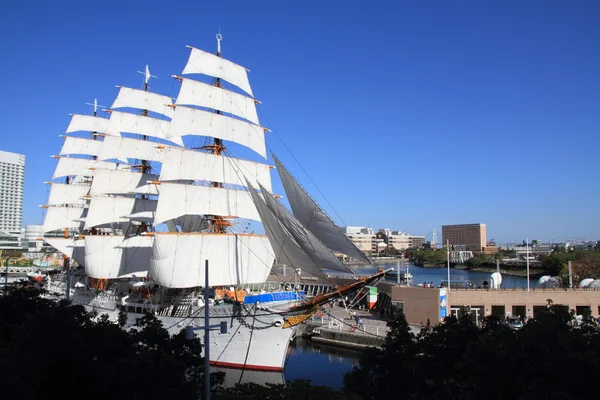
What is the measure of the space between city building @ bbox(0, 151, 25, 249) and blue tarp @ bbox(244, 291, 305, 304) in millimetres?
148024

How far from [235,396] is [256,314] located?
55.0ft

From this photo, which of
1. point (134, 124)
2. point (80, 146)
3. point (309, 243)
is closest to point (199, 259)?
point (309, 243)

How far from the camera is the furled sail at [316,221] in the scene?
82.2 ft

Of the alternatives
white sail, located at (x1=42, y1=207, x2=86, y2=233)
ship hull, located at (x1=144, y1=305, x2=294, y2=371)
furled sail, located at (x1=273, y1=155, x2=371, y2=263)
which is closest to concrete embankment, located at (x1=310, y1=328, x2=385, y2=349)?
ship hull, located at (x1=144, y1=305, x2=294, y2=371)

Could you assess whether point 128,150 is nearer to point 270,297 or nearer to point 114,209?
point 114,209

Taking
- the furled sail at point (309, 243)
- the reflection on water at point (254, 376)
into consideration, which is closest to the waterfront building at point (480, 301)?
the reflection on water at point (254, 376)

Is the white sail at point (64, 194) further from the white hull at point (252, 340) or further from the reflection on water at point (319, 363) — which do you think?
the white hull at point (252, 340)

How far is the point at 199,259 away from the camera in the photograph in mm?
34844

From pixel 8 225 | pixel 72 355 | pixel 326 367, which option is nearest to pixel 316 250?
pixel 326 367

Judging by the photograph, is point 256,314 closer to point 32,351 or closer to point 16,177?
point 32,351

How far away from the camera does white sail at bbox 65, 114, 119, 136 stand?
58094 millimetres

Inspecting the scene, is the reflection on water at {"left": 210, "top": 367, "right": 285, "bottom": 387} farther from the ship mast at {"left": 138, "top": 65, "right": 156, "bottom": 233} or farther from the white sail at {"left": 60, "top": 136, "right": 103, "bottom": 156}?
the white sail at {"left": 60, "top": 136, "right": 103, "bottom": 156}

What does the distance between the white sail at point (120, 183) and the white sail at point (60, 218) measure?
465 inches

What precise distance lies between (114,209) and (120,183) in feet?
8.09
